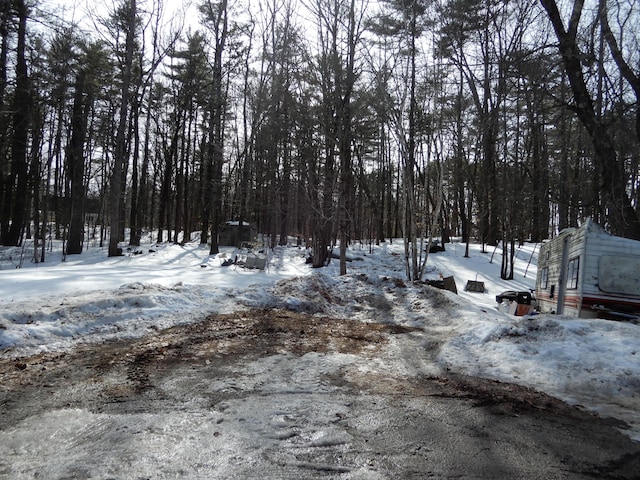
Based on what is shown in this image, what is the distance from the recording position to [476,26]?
18922 mm

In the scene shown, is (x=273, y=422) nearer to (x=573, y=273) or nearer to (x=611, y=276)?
(x=611, y=276)

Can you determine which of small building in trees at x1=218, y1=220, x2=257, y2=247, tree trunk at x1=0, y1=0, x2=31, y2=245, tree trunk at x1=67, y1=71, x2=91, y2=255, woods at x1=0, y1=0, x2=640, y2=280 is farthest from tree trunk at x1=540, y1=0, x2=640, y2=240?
small building in trees at x1=218, y1=220, x2=257, y2=247

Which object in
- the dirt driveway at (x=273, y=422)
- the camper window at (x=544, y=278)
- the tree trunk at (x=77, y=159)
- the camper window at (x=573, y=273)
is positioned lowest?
the dirt driveway at (x=273, y=422)

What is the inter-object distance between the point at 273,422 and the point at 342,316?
6.74 metres

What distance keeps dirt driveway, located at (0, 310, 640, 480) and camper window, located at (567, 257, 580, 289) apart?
627cm

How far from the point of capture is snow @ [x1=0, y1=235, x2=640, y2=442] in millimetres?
4766

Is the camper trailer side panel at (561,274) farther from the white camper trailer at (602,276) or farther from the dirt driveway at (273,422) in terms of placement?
the dirt driveway at (273,422)

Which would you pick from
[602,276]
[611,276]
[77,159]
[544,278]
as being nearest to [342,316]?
[602,276]

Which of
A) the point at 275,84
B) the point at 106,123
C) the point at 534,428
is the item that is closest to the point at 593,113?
the point at 534,428

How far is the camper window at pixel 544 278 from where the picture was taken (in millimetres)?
12952

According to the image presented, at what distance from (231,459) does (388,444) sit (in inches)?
45.5

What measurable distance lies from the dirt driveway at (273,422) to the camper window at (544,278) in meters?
9.16

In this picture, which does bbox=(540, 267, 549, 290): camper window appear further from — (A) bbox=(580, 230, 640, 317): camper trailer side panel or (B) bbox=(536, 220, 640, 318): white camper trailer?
(A) bbox=(580, 230, 640, 317): camper trailer side panel

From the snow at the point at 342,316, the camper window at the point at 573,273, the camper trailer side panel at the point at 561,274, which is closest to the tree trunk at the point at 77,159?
the snow at the point at 342,316
